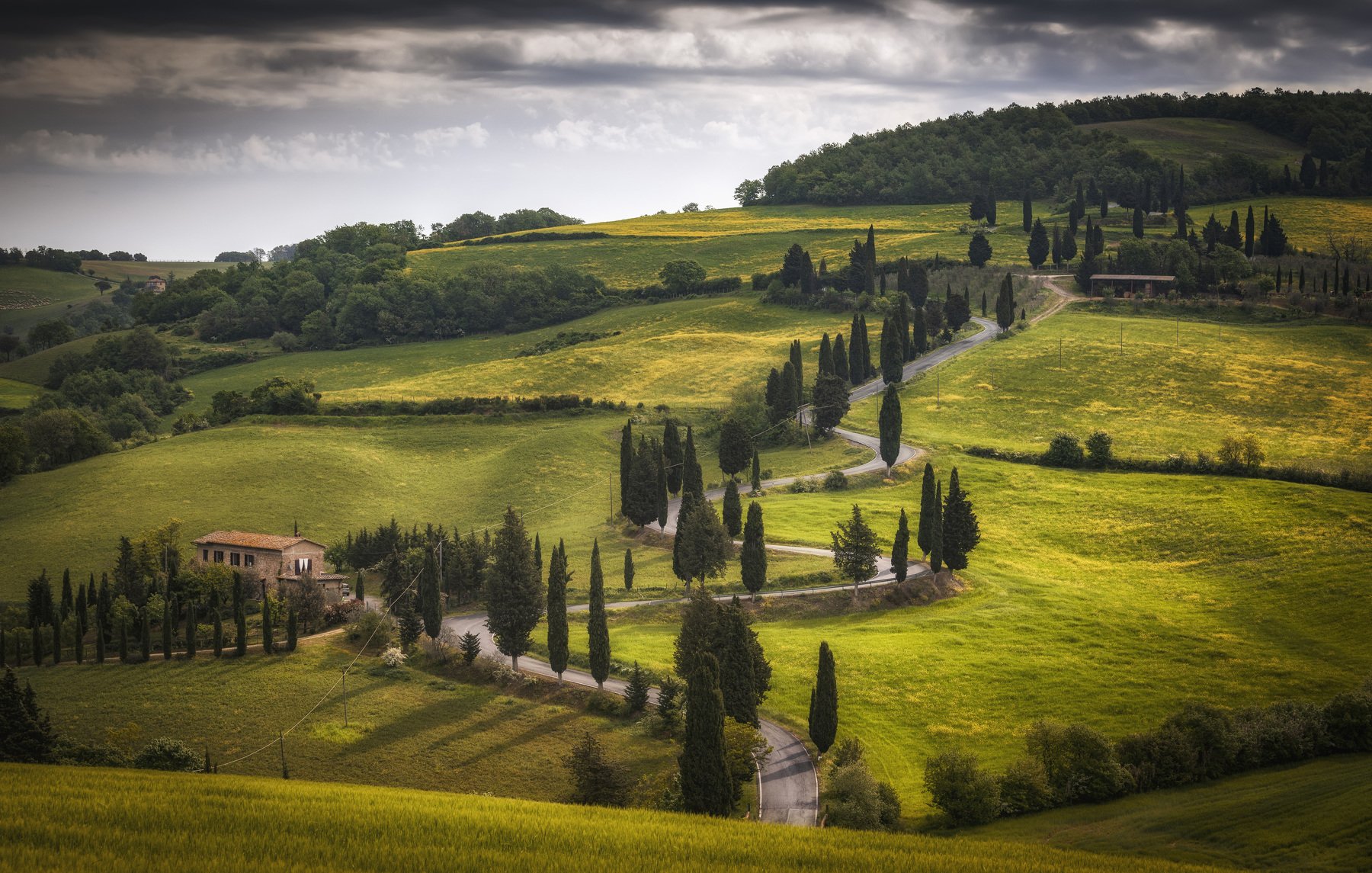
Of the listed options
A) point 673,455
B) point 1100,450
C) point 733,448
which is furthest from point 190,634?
point 1100,450

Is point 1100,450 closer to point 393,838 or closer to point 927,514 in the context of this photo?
point 927,514

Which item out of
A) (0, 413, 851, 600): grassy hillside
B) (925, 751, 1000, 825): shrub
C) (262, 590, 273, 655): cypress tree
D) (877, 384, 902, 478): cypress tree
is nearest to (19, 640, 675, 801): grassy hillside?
(262, 590, 273, 655): cypress tree

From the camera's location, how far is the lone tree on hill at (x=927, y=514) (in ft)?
335

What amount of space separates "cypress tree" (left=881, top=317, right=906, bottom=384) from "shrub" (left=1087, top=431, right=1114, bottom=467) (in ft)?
111

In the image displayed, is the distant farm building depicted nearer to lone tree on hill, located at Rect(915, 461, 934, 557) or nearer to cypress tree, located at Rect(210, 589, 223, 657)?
lone tree on hill, located at Rect(915, 461, 934, 557)

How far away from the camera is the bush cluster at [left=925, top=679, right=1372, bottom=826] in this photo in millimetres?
62656

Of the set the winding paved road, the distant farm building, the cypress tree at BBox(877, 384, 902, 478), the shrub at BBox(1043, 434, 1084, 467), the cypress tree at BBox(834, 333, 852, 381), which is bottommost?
the winding paved road

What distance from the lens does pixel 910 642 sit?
286 ft

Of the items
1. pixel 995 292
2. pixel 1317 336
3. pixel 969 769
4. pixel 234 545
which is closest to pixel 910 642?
pixel 969 769

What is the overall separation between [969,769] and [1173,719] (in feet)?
44.9

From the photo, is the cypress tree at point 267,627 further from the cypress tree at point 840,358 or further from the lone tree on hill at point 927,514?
the cypress tree at point 840,358

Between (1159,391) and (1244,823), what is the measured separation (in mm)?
98171

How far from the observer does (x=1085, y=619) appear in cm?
9056

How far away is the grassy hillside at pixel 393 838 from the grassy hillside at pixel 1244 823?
6.17 meters
